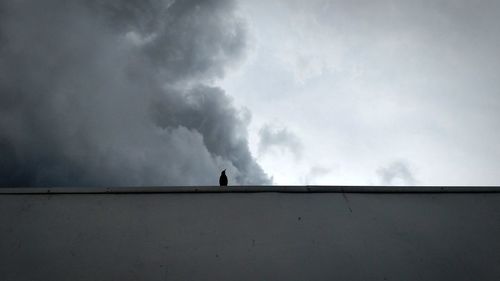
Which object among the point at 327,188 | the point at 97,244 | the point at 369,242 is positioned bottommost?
the point at 97,244

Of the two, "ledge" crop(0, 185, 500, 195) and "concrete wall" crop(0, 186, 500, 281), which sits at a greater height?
"ledge" crop(0, 185, 500, 195)

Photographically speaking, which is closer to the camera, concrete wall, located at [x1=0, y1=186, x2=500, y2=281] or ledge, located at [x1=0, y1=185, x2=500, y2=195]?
concrete wall, located at [x1=0, y1=186, x2=500, y2=281]

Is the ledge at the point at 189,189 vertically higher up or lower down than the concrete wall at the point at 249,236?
higher up

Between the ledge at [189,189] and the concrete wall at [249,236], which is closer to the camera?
the concrete wall at [249,236]

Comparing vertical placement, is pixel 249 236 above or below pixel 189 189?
below

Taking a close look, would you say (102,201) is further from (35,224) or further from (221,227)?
(221,227)

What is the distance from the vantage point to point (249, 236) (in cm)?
258

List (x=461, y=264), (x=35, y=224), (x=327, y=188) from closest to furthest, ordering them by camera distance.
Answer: (x=461, y=264), (x=35, y=224), (x=327, y=188)

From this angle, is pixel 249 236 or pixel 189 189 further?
pixel 189 189

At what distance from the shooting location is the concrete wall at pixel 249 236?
94.9 inches

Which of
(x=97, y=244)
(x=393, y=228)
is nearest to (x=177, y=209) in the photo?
(x=97, y=244)

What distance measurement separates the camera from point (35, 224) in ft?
8.80

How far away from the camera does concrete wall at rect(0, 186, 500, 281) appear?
7.91ft

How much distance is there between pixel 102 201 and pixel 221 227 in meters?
1.32
